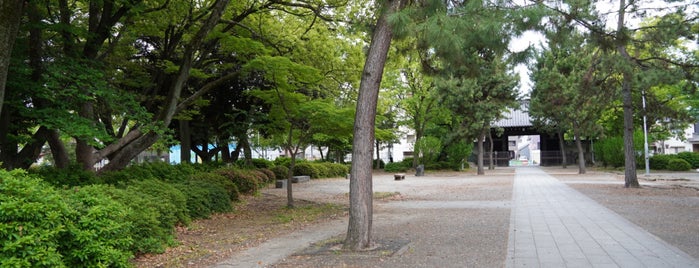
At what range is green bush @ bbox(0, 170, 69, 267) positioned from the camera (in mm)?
4184

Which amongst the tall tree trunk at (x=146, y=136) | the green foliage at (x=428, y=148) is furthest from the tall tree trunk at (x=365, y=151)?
the green foliage at (x=428, y=148)

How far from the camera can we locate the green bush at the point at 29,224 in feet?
13.7

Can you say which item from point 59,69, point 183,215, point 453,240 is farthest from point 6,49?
point 453,240

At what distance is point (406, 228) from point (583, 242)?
3122 millimetres

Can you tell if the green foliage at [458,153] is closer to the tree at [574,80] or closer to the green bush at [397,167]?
the green bush at [397,167]

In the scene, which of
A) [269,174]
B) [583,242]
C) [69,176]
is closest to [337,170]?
[269,174]

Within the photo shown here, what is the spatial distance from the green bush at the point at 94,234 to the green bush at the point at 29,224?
14 cm

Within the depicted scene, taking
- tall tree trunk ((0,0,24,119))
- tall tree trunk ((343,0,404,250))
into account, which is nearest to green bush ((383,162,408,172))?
tall tree trunk ((343,0,404,250))

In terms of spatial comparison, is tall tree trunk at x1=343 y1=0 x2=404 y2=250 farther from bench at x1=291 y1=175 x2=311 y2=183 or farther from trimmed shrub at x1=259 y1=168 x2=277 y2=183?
bench at x1=291 y1=175 x2=311 y2=183

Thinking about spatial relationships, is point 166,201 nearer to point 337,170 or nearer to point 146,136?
point 146,136

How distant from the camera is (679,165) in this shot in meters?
34.6

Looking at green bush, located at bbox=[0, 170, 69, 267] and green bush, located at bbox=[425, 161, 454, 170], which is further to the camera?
green bush, located at bbox=[425, 161, 454, 170]

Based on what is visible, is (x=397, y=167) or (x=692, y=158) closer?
(x=692, y=158)

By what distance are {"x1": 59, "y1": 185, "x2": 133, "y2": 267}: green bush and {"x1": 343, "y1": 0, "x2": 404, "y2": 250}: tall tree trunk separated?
117 inches
